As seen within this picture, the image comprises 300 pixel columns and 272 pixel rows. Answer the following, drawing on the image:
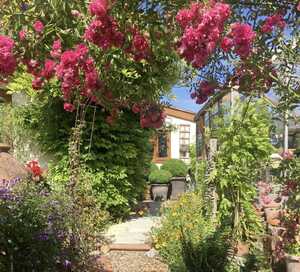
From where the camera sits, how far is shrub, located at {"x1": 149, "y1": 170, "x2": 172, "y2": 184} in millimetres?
13125

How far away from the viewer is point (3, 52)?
216cm

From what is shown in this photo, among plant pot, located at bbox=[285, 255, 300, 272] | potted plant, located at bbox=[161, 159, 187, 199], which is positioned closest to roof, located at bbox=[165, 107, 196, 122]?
potted plant, located at bbox=[161, 159, 187, 199]

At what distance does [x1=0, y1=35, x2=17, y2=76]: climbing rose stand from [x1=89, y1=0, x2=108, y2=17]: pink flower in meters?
0.53

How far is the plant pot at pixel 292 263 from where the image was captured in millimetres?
3459

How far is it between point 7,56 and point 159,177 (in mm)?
11198

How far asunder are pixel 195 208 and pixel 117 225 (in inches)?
72.5

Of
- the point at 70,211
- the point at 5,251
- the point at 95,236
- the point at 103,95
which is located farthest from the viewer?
the point at 95,236

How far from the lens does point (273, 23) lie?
1979 millimetres

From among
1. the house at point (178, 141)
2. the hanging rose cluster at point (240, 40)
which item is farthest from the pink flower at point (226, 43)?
the house at point (178, 141)

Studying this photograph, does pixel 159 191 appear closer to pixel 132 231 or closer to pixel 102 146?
pixel 102 146

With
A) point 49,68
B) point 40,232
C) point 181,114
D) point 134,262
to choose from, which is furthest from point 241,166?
point 181,114

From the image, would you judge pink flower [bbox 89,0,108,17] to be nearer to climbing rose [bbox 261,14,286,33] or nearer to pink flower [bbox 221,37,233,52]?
pink flower [bbox 221,37,233,52]

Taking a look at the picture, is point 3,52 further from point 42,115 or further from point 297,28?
point 42,115

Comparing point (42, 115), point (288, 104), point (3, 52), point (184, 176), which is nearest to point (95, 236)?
point (3, 52)
